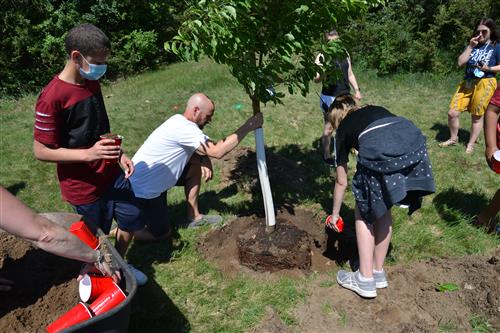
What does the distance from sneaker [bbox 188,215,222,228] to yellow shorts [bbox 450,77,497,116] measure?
4165 millimetres

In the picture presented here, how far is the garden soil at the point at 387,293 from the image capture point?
318cm

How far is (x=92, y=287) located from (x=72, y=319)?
0.22 metres

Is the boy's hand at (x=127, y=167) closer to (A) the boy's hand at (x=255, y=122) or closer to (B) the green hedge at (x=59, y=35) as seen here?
(A) the boy's hand at (x=255, y=122)

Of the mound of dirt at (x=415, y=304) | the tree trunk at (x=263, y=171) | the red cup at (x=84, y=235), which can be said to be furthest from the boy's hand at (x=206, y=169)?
the red cup at (x=84, y=235)

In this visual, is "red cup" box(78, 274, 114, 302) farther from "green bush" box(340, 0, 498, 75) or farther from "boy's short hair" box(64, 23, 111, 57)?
"green bush" box(340, 0, 498, 75)

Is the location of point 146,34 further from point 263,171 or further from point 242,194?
point 263,171

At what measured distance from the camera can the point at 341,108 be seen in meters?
3.50

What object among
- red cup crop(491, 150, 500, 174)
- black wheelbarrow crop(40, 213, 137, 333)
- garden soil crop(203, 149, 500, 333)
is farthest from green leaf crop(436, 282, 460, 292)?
black wheelbarrow crop(40, 213, 137, 333)

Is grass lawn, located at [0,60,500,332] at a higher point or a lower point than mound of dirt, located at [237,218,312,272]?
lower

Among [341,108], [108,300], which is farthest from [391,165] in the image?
[108,300]

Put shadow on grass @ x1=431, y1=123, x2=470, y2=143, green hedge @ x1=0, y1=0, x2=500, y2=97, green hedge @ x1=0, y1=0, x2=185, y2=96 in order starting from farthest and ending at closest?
green hedge @ x1=0, y1=0, x2=185, y2=96, green hedge @ x1=0, y1=0, x2=500, y2=97, shadow on grass @ x1=431, y1=123, x2=470, y2=143

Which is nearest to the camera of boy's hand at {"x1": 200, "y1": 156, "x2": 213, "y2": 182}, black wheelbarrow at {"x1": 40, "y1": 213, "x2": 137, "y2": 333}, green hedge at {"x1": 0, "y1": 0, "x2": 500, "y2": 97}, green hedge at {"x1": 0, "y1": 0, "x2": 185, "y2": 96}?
black wheelbarrow at {"x1": 40, "y1": 213, "x2": 137, "y2": 333}

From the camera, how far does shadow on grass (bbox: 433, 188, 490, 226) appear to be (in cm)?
457

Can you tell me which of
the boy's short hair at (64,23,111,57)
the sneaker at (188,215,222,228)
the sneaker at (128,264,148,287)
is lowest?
the sneaker at (188,215,222,228)
